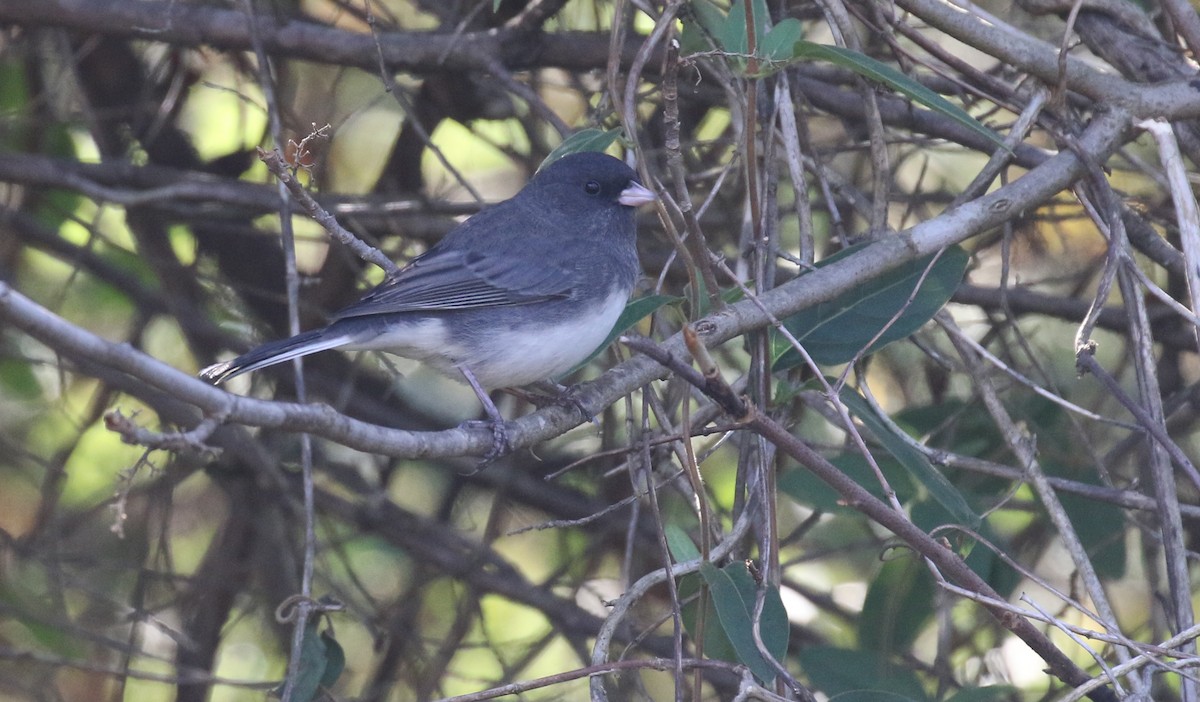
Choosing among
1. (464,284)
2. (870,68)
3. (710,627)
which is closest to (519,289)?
(464,284)

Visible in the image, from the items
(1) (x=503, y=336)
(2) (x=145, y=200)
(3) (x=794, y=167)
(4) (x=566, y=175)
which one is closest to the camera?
(3) (x=794, y=167)

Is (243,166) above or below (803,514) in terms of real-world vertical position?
above

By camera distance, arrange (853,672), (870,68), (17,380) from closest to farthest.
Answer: (870,68), (853,672), (17,380)

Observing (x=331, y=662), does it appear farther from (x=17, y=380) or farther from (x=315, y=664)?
(x=17, y=380)

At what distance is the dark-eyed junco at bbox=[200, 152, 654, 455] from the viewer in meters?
2.99

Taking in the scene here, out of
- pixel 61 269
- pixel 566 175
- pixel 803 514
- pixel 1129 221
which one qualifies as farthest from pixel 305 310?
pixel 1129 221

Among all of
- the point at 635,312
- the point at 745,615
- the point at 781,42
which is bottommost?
the point at 745,615

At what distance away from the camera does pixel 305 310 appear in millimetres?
4164

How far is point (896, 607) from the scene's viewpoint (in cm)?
309

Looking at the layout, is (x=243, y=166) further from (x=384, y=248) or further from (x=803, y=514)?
(x=803, y=514)

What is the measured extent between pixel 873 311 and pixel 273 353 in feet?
4.46

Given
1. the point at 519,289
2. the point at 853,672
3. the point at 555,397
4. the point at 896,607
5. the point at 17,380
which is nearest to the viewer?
the point at 555,397

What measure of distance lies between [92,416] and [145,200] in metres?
0.85

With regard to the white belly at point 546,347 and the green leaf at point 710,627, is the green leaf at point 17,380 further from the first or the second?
the green leaf at point 710,627
